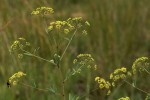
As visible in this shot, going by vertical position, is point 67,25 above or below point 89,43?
below

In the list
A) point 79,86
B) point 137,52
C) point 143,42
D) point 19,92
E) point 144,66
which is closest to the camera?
point 144,66

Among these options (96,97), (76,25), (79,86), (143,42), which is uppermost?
(143,42)

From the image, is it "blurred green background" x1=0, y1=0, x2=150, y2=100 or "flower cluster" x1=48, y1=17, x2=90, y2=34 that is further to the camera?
"blurred green background" x1=0, y1=0, x2=150, y2=100

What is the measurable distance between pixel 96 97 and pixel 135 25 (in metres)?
1.37

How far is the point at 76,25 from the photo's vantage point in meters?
2.07

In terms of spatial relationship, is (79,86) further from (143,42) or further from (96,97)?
(143,42)

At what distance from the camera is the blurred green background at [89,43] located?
3.77 metres

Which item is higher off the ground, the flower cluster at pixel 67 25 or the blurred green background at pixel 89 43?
the blurred green background at pixel 89 43

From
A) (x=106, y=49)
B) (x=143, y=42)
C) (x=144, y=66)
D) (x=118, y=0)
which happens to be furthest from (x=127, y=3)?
(x=144, y=66)

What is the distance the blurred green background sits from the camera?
3768 millimetres

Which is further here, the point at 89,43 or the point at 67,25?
the point at 89,43

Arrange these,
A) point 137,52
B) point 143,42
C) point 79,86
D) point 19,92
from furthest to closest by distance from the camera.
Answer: point 143,42
point 137,52
point 79,86
point 19,92

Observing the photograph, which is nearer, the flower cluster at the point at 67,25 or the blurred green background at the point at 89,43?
the flower cluster at the point at 67,25

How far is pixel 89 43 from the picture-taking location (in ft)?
14.6
